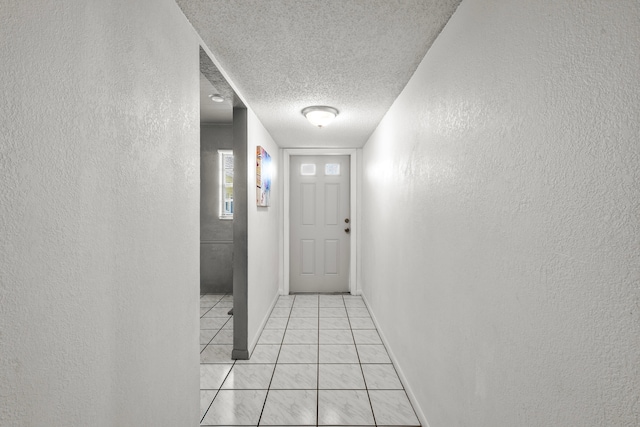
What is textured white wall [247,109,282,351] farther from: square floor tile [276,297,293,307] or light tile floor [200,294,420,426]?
light tile floor [200,294,420,426]

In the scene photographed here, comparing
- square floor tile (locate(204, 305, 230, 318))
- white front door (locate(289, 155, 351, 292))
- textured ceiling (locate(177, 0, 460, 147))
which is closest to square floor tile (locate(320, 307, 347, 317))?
white front door (locate(289, 155, 351, 292))

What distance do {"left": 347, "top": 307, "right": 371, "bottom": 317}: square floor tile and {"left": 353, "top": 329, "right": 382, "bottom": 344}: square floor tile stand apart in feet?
1.63

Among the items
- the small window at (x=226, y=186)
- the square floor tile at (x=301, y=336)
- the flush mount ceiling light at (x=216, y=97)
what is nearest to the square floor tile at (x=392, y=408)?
the square floor tile at (x=301, y=336)

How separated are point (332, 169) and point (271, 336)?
2.63 metres

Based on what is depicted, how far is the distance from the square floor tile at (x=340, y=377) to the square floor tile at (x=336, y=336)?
1.59ft

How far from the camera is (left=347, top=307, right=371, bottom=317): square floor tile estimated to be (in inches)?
158

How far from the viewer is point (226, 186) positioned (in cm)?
479

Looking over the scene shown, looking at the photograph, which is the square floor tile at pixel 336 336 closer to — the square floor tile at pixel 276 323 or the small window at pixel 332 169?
the square floor tile at pixel 276 323

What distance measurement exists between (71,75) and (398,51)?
162cm

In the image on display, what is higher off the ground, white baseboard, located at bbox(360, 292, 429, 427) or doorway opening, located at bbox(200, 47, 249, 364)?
doorway opening, located at bbox(200, 47, 249, 364)

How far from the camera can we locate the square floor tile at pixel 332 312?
158 inches

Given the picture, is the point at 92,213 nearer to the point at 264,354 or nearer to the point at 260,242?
the point at 264,354

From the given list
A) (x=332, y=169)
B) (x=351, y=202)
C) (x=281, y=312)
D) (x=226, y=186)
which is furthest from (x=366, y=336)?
(x=226, y=186)

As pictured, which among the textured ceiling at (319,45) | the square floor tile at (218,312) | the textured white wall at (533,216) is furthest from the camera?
the square floor tile at (218,312)
